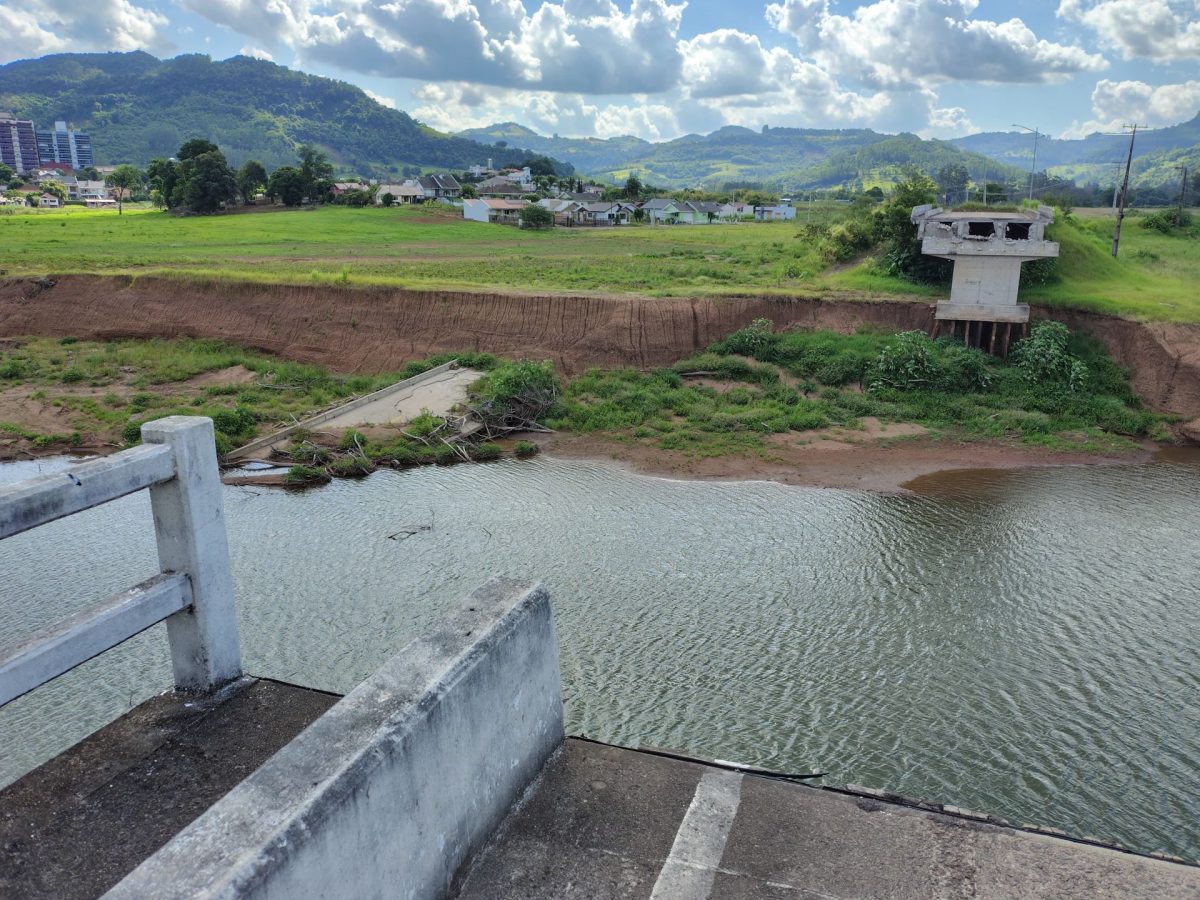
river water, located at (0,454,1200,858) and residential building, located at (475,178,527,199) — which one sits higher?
residential building, located at (475,178,527,199)

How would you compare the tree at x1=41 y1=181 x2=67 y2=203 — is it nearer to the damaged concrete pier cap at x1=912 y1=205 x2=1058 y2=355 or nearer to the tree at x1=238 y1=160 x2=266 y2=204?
the tree at x1=238 y1=160 x2=266 y2=204

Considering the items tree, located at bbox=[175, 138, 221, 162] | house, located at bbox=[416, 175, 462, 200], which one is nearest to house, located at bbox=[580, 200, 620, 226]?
house, located at bbox=[416, 175, 462, 200]

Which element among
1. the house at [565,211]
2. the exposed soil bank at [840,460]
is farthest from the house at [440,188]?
the exposed soil bank at [840,460]

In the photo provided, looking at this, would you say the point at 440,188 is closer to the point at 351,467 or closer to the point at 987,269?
the point at 987,269

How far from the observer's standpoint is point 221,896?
4453 mm

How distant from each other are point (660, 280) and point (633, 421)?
473 inches

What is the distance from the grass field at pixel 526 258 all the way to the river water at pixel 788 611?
39.4 ft

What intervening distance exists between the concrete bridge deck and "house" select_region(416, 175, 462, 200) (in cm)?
9734

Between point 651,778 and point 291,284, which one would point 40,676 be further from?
point 291,284

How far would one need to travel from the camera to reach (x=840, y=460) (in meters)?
23.2

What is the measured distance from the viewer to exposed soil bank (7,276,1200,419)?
98.2 feet

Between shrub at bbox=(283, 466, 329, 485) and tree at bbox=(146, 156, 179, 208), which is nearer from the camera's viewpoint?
shrub at bbox=(283, 466, 329, 485)

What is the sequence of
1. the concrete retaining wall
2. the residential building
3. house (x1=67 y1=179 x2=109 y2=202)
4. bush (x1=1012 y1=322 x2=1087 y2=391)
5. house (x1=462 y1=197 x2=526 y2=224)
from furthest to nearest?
house (x1=67 y1=179 x2=109 y2=202) → the residential building → house (x1=462 y1=197 x2=526 y2=224) → bush (x1=1012 y1=322 x2=1087 y2=391) → the concrete retaining wall

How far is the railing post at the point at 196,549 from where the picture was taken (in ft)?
24.2
